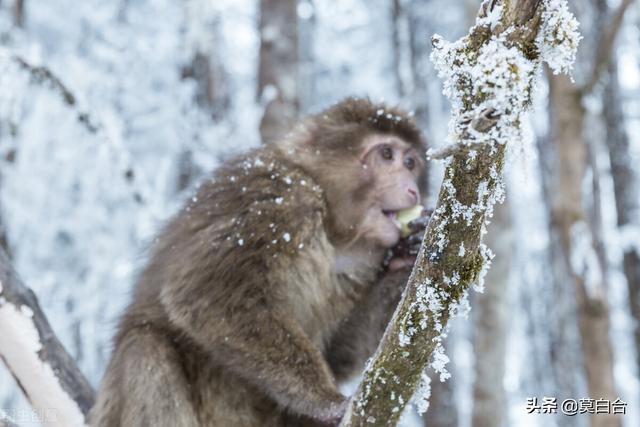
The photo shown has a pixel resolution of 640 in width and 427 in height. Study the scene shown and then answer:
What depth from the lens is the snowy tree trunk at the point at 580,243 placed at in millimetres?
6234

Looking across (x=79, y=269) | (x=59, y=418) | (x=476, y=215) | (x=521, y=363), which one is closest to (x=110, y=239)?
(x=79, y=269)

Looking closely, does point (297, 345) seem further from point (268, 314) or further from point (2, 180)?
point (2, 180)

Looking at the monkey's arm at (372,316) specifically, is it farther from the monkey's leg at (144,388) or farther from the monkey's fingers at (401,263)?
the monkey's leg at (144,388)

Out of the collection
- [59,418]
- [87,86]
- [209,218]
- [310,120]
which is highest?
[87,86]

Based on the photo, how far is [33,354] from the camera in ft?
10.8

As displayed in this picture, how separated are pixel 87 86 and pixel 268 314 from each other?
5584 millimetres

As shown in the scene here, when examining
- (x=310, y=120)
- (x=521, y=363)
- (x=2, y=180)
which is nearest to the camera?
(x=310, y=120)

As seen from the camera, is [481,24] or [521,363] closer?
[481,24]

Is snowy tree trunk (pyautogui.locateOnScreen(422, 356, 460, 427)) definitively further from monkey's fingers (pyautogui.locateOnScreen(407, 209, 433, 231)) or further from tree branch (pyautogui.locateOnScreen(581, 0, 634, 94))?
monkey's fingers (pyautogui.locateOnScreen(407, 209, 433, 231))

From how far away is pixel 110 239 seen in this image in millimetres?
8500

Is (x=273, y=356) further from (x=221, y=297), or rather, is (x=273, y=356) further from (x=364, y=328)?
(x=364, y=328)

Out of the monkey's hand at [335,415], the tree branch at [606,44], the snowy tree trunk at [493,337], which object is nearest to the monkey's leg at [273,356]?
the monkey's hand at [335,415]

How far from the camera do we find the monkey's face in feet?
12.9

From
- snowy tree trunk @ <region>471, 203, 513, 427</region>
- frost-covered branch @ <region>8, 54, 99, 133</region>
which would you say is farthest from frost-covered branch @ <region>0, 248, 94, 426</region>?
snowy tree trunk @ <region>471, 203, 513, 427</region>
